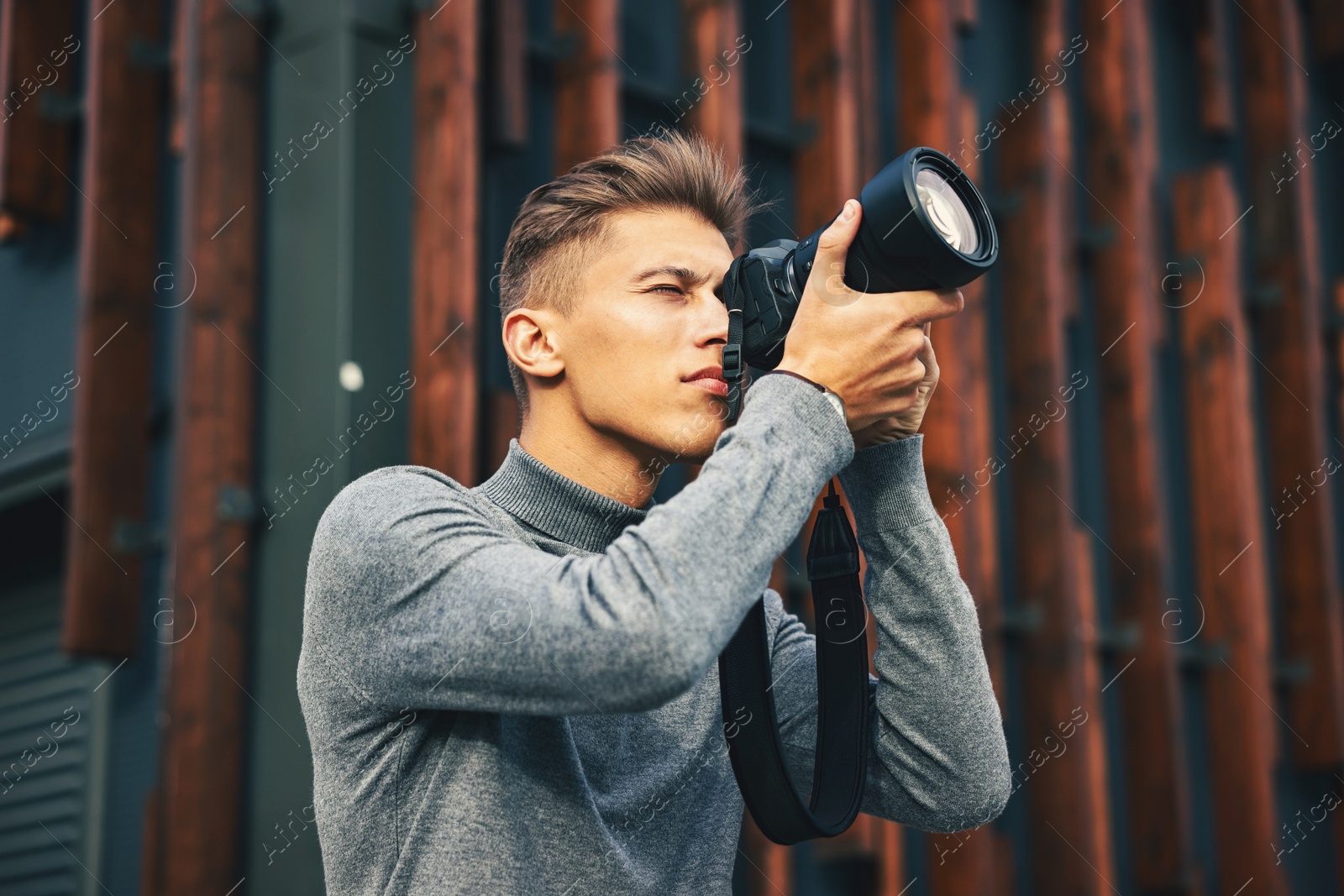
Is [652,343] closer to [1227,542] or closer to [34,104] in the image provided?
[34,104]

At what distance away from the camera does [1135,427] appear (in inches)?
168

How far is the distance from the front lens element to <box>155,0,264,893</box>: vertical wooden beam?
75.5 inches

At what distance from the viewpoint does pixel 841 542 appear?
1.44m

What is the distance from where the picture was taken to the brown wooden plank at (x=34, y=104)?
3.41 metres

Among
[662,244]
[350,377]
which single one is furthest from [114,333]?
[662,244]

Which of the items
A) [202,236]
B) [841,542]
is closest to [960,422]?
[202,236]

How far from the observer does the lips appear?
58.0 inches

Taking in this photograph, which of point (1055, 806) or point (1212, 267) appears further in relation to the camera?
point (1212, 267)

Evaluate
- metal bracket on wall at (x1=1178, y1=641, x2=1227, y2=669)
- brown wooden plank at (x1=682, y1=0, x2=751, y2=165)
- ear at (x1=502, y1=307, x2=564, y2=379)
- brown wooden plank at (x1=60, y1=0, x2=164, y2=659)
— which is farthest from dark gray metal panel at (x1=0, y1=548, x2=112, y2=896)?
metal bracket on wall at (x1=1178, y1=641, x2=1227, y2=669)

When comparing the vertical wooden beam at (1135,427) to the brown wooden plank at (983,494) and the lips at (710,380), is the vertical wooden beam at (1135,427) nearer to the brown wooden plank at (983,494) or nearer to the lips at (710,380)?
the brown wooden plank at (983,494)

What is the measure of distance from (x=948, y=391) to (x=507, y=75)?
1.45 m

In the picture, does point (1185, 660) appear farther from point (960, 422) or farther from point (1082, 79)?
point (1082, 79)

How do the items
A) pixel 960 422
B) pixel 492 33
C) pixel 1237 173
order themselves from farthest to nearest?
pixel 1237 173 → pixel 960 422 → pixel 492 33

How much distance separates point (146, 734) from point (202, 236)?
1155mm
